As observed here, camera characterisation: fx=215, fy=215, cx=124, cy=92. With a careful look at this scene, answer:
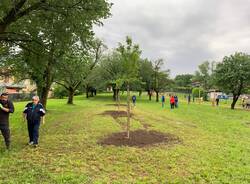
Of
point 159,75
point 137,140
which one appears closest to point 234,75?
A: point 159,75

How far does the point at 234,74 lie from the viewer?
29766 millimetres

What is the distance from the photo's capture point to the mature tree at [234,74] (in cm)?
2981

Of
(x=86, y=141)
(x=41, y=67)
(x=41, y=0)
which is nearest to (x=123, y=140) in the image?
(x=86, y=141)

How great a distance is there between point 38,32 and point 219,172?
35.2 ft

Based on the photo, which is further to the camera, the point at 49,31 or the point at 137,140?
the point at 49,31

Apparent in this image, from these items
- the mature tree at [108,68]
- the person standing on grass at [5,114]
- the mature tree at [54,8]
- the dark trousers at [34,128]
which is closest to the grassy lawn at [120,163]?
the dark trousers at [34,128]

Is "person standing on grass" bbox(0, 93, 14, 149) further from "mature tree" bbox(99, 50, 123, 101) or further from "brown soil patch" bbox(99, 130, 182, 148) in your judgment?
"mature tree" bbox(99, 50, 123, 101)

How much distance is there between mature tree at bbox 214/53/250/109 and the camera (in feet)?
97.8

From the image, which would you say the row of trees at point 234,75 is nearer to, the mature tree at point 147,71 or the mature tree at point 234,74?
the mature tree at point 234,74

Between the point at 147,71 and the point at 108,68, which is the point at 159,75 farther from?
the point at 108,68

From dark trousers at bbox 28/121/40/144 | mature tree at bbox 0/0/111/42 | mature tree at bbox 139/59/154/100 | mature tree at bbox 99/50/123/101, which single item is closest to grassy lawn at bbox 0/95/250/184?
dark trousers at bbox 28/121/40/144

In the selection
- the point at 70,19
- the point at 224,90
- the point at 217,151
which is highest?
the point at 70,19

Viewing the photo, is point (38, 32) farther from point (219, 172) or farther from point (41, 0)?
point (219, 172)

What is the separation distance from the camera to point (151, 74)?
1763 inches
